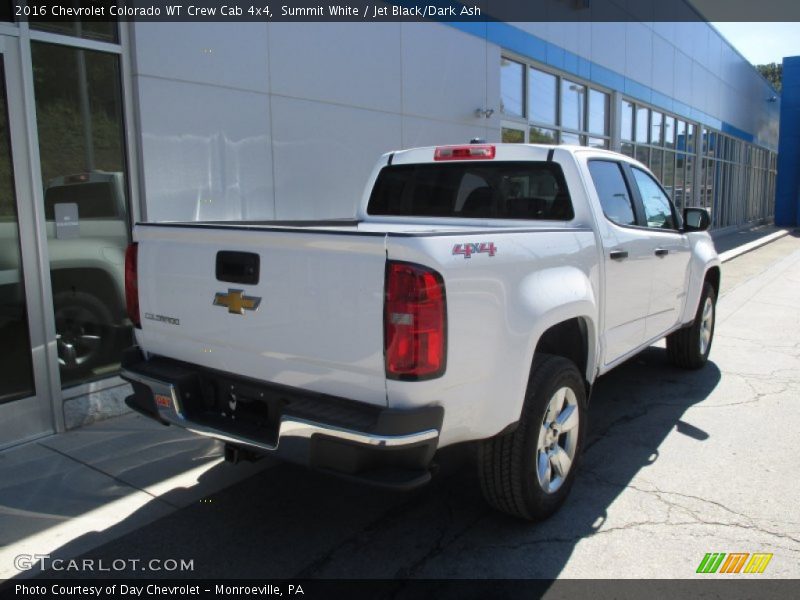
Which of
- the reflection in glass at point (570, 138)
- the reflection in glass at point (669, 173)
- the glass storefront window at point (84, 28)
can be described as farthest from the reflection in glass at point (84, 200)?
the reflection in glass at point (669, 173)

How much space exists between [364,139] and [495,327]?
5.23 meters

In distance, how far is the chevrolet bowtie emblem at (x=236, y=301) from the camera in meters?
2.96

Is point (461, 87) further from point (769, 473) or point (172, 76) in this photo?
point (769, 473)

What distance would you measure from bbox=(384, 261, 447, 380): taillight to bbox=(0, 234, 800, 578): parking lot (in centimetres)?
104

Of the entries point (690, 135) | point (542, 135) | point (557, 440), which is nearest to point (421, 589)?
point (557, 440)

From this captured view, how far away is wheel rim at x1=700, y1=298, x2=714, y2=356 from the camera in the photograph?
6159 mm

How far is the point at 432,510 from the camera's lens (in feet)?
11.7

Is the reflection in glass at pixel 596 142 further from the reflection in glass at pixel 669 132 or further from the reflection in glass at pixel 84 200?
the reflection in glass at pixel 84 200

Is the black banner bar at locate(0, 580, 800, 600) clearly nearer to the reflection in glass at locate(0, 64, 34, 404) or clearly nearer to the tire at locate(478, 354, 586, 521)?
the tire at locate(478, 354, 586, 521)

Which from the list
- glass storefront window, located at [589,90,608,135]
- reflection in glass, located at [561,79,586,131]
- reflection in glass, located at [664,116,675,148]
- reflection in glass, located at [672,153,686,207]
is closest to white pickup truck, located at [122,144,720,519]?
reflection in glass, located at [561,79,586,131]

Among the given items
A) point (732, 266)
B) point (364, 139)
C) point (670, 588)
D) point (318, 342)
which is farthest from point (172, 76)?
point (732, 266)

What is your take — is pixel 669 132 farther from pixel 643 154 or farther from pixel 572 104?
pixel 572 104

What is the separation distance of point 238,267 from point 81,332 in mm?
2683

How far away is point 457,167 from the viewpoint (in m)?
4.49
